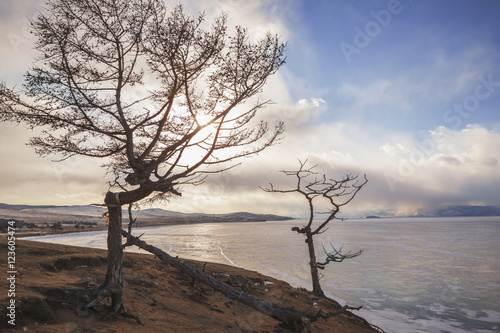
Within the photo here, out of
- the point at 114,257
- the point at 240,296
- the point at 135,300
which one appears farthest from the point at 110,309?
the point at 240,296

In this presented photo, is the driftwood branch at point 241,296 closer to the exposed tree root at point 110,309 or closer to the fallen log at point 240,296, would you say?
the fallen log at point 240,296

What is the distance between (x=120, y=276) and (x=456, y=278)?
82.6 ft

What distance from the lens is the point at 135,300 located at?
751 cm

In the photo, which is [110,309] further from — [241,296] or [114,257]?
[241,296]

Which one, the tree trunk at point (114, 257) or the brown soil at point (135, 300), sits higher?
the tree trunk at point (114, 257)

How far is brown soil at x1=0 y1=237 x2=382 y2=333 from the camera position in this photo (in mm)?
5078

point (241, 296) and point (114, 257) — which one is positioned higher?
point (114, 257)

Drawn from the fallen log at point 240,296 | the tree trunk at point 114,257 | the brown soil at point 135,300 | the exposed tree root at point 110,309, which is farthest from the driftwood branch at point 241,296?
the exposed tree root at point 110,309

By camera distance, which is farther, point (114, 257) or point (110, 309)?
point (114, 257)

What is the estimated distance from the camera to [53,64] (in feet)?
20.3

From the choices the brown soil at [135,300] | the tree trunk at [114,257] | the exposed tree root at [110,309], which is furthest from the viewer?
the tree trunk at [114,257]

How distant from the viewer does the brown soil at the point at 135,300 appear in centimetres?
508

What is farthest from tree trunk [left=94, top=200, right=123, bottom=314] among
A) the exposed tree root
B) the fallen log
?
the fallen log

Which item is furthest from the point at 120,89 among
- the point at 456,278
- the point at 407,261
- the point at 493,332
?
the point at 407,261
